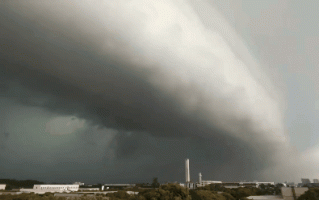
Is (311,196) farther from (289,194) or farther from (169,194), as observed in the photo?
(169,194)

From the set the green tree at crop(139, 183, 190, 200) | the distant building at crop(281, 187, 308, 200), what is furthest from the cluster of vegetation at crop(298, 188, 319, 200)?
the green tree at crop(139, 183, 190, 200)

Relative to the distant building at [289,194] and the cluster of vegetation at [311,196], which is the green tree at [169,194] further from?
the cluster of vegetation at [311,196]

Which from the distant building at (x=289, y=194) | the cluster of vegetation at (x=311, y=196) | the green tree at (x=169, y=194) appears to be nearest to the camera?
the green tree at (x=169, y=194)

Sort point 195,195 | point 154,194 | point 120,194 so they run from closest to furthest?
point 154,194, point 195,195, point 120,194

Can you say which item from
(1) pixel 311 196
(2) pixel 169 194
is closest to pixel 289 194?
(1) pixel 311 196

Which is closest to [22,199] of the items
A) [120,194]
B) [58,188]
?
[120,194]

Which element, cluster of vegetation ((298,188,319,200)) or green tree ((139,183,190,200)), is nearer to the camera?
green tree ((139,183,190,200))

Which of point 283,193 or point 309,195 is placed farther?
point 283,193

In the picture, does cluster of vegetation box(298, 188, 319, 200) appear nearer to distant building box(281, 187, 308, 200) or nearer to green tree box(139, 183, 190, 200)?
distant building box(281, 187, 308, 200)

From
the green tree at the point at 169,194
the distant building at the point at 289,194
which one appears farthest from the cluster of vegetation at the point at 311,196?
the green tree at the point at 169,194

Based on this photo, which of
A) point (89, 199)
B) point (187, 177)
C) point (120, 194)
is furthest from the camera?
point (187, 177)

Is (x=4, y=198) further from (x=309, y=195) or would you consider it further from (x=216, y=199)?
(x=309, y=195)
